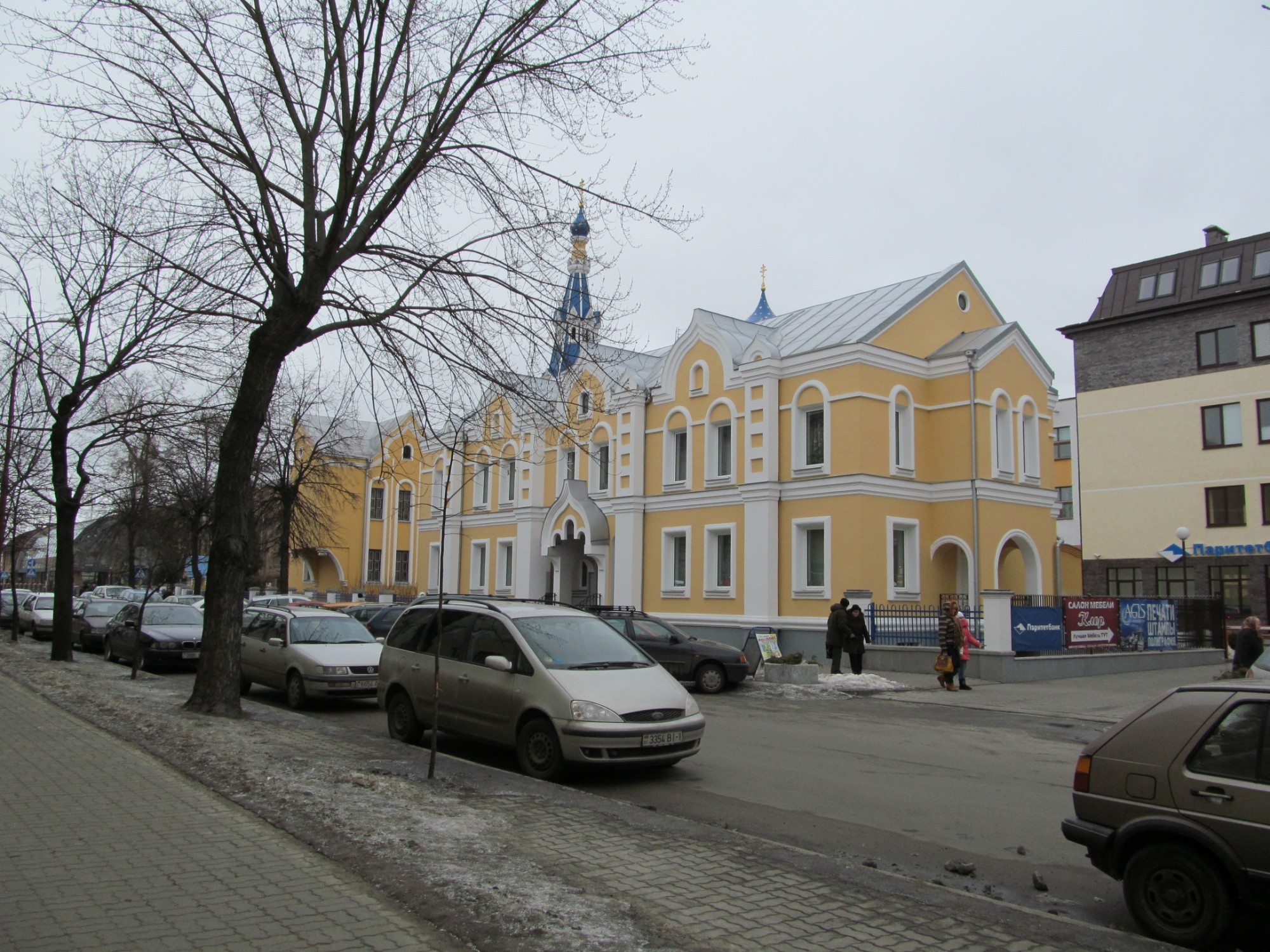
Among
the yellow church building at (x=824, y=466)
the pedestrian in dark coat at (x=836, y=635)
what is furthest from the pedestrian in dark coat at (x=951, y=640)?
the yellow church building at (x=824, y=466)

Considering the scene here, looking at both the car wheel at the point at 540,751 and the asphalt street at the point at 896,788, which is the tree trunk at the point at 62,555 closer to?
the asphalt street at the point at 896,788

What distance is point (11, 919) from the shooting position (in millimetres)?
4898

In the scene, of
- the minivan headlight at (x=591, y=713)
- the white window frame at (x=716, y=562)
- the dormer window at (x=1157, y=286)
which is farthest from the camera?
the dormer window at (x=1157, y=286)

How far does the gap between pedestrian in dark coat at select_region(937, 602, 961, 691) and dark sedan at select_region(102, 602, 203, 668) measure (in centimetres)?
1398

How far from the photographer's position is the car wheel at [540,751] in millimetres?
9328

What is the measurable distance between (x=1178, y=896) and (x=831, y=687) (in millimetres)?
14375

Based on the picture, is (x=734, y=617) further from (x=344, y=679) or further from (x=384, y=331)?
(x=384, y=331)

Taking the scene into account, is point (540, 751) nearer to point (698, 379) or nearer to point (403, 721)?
point (403, 721)

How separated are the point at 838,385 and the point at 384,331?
57.9ft

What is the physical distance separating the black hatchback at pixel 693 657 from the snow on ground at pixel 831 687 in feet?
2.26

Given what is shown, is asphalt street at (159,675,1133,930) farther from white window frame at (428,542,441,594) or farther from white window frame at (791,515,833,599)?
white window frame at (428,542,441,594)

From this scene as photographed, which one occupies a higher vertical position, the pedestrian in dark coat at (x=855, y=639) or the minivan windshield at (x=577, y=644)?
the minivan windshield at (x=577, y=644)

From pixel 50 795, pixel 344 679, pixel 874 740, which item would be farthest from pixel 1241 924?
pixel 344 679

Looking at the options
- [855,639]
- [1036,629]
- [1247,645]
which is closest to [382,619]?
[855,639]
